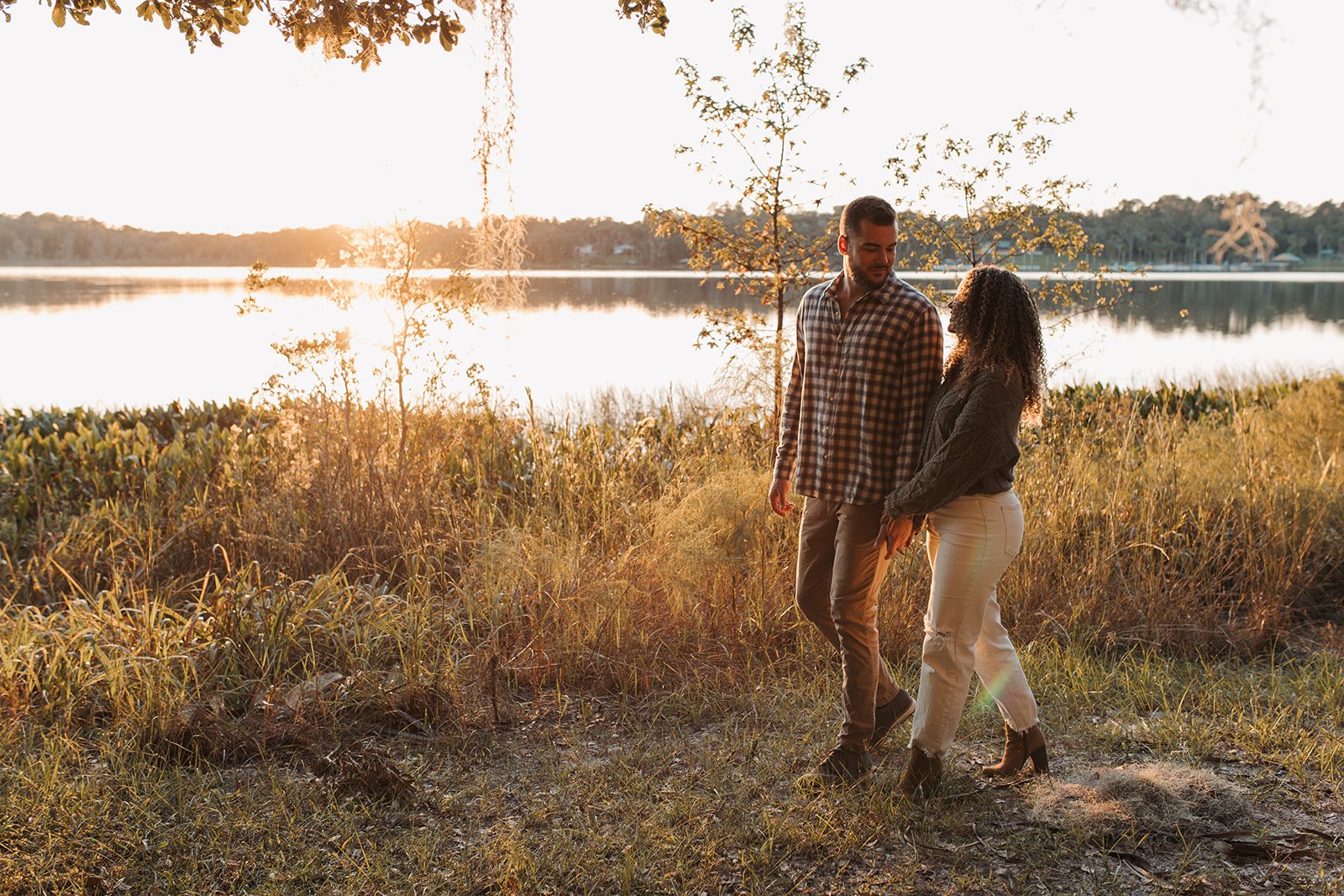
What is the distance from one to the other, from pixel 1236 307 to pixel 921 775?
49.1 m

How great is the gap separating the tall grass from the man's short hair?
6.60 ft

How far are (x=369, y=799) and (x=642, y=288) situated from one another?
5978 cm

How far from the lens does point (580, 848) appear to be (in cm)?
315

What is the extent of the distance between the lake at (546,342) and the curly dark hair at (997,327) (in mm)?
3476

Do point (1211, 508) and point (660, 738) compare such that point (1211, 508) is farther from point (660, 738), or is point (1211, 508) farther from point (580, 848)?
point (580, 848)

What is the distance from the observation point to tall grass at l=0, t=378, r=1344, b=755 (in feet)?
14.0

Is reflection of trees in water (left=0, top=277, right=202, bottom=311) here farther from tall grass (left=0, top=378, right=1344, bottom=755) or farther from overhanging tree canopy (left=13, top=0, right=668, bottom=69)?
overhanging tree canopy (left=13, top=0, right=668, bottom=69)

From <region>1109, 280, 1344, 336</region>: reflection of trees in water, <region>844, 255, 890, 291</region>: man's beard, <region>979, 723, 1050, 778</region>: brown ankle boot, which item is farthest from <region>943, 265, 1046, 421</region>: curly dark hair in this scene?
<region>1109, 280, 1344, 336</region>: reflection of trees in water

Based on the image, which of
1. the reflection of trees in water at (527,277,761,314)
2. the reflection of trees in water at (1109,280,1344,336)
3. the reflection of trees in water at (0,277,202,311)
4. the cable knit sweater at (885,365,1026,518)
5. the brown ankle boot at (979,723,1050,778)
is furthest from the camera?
the reflection of trees in water at (0,277,202,311)

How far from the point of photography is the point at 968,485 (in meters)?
3.06

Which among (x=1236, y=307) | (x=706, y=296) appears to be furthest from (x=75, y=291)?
(x=1236, y=307)

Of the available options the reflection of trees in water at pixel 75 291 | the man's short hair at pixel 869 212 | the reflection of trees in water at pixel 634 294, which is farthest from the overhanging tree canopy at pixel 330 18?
the reflection of trees in water at pixel 75 291

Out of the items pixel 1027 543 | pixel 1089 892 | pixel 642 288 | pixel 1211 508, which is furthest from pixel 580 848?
pixel 642 288

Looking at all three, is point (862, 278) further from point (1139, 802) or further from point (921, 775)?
point (1139, 802)
